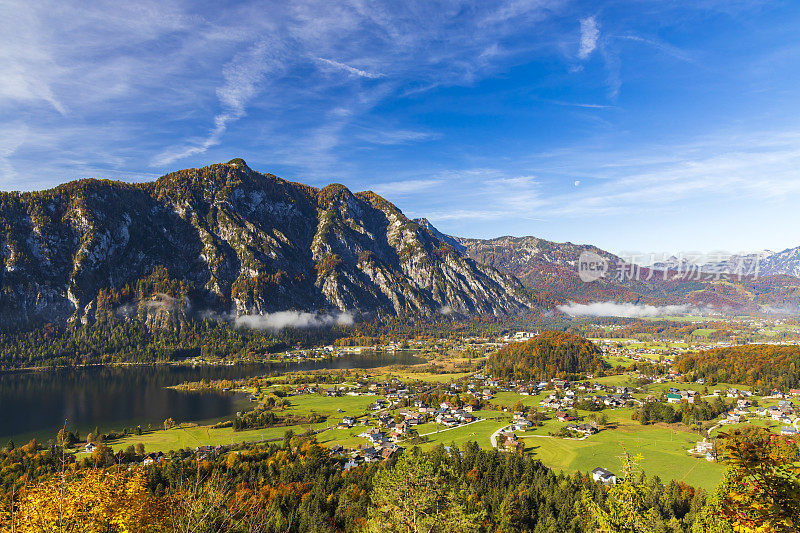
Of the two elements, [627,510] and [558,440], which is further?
[558,440]

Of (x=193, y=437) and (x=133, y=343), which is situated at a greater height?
(x=193, y=437)

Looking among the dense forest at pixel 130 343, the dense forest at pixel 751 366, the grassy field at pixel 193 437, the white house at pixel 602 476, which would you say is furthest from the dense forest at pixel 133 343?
the white house at pixel 602 476

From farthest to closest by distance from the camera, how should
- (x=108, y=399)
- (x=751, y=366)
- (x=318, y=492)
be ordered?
(x=751, y=366), (x=108, y=399), (x=318, y=492)

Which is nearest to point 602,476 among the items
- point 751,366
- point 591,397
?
point 591,397

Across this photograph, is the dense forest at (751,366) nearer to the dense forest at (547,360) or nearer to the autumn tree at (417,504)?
the dense forest at (547,360)

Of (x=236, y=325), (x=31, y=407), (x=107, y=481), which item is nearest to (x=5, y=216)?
(x=236, y=325)

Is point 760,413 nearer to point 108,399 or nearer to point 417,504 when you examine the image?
point 417,504

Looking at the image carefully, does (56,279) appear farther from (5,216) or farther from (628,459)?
(628,459)
